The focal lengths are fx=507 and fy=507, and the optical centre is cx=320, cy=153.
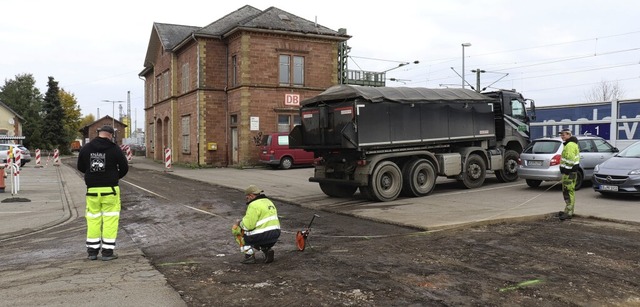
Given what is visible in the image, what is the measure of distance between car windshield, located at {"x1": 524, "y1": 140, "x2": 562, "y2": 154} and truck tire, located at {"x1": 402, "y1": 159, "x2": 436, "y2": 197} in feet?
9.90

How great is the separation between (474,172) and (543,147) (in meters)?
1.98

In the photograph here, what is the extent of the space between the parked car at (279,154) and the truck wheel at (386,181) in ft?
41.5

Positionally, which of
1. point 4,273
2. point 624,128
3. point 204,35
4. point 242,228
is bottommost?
point 4,273

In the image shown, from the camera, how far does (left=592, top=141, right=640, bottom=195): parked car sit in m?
11.5

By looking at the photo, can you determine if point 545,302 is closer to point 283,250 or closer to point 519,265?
point 519,265

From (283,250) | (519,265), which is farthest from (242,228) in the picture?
(519,265)

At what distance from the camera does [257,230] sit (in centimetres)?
634

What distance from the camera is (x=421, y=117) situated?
13.3 m

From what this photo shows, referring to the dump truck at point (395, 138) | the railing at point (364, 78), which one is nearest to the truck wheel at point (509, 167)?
the dump truck at point (395, 138)

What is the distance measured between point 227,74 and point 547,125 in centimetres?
1708

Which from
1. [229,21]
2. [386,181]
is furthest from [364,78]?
[386,181]

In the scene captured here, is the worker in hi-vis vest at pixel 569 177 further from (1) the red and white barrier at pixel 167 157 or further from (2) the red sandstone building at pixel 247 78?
(1) the red and white barrier at pixel 167 157

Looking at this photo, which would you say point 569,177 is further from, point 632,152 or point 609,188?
point 632,152

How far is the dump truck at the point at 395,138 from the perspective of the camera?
1233 centimetres
